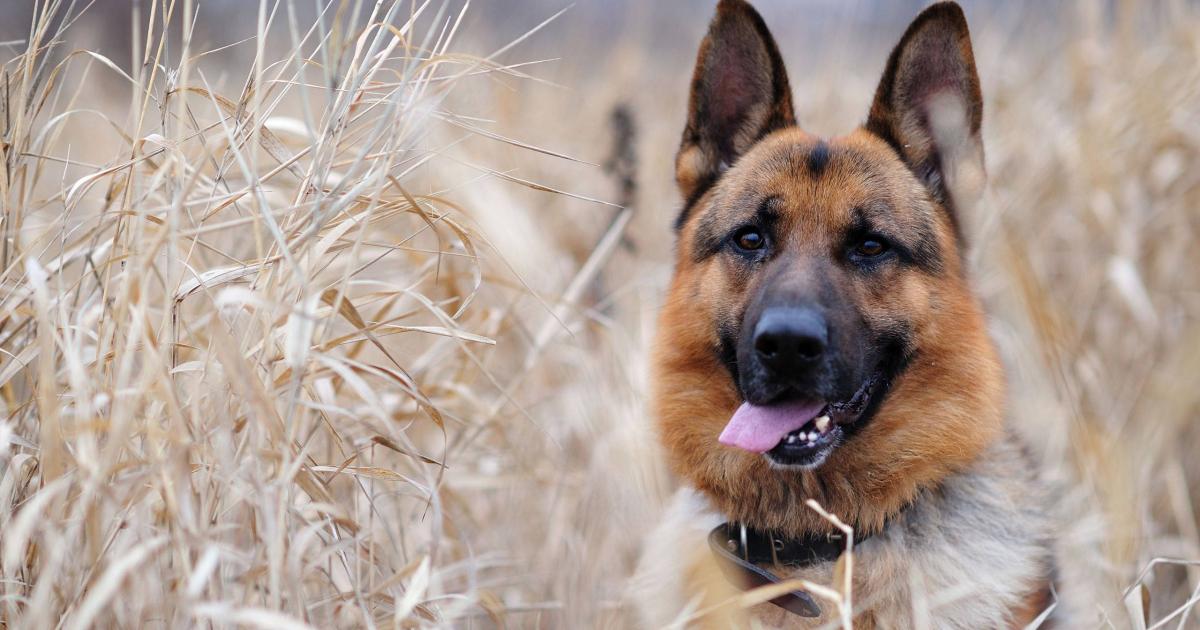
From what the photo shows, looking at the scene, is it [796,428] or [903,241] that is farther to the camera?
[903,241]

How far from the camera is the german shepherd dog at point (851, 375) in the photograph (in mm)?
2674

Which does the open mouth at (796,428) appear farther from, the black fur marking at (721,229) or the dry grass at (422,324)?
the dry grass at (422,324)

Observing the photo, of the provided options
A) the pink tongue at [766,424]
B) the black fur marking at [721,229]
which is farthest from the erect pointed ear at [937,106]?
the pink tongue at [766,424]

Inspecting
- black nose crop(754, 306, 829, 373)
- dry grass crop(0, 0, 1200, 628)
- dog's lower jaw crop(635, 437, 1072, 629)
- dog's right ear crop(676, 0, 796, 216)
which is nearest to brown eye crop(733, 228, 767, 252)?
dog's right ear crop(676, 0, 796, 216)

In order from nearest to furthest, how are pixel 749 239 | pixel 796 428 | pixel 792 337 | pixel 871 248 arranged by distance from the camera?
pixel 792 337 < pixel 796 428 < pixel 871 248 < pixel 749 239

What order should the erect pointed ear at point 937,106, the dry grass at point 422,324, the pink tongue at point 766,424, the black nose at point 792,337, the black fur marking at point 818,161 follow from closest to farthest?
the dry grass at point 422,324, the black nose at point 792,337, the pink tongue at point 766,424, the erect pointed ear at point 937,106, the black fur marking at point 818,161

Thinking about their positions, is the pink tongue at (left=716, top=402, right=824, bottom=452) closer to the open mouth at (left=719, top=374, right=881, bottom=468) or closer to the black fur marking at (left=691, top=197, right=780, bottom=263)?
the open mouth at (left=719, top=374, right=881, bottom=468)

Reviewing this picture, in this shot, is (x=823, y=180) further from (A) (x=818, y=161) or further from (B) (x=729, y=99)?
(B) (x=729, y=99)

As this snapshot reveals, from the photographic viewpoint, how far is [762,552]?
2.85m

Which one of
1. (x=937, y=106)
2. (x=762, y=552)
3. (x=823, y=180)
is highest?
(x=937, y=106)

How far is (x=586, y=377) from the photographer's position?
4336 millimetres

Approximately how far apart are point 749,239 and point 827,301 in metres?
0.48

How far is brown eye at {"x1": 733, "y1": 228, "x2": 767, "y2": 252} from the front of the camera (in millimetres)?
3064

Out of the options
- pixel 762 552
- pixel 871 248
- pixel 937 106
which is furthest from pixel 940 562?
pixel 937 106
